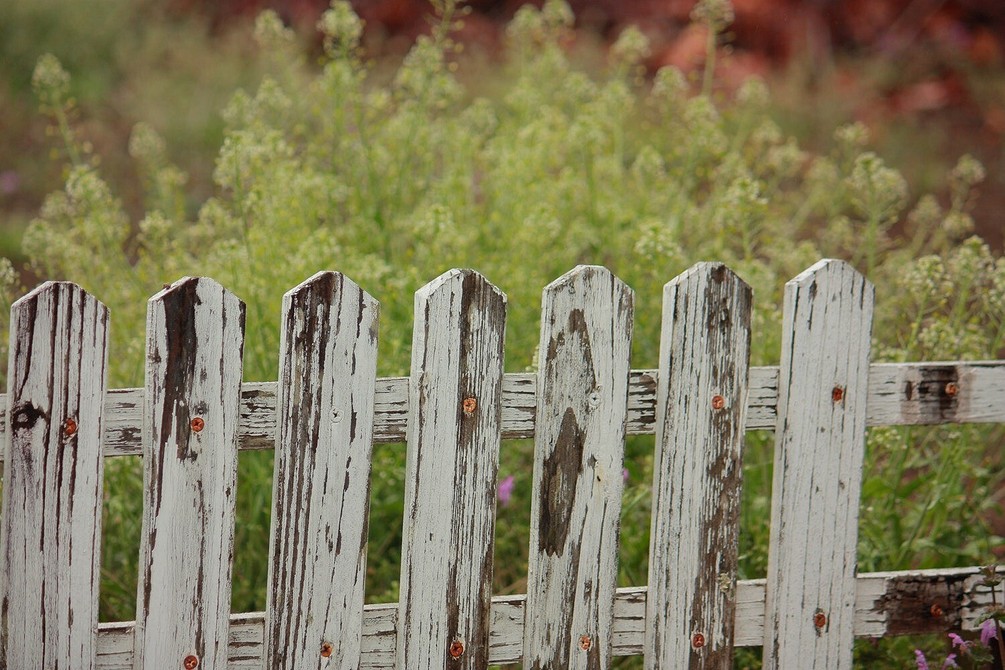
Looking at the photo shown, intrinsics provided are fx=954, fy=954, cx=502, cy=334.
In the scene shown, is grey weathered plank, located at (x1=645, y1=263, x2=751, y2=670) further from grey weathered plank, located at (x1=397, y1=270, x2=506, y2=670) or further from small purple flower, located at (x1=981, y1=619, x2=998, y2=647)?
small purple flower, located at (x1=981, y1=619, x2=998, y2=647)

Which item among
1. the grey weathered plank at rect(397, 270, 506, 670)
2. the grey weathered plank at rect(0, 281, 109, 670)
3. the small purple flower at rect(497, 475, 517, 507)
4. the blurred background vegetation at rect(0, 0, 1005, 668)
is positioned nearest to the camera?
the grey weathered plank at rect(0, 281, 109, 670)

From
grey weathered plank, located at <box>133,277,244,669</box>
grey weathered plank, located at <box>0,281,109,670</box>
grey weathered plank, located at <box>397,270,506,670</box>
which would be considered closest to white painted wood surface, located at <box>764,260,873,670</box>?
grey weathered plank, located at <box>397,270,506,670</box>

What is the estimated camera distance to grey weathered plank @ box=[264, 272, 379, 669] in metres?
1.62

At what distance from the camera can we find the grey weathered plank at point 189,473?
1.58m

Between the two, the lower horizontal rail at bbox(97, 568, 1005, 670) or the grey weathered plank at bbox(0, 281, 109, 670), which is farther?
the lower horizontal rail at bbox(97, 568, 1005, 670)

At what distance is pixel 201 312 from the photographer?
5.20 ft

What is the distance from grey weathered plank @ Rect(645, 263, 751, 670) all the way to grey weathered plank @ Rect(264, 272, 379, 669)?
0.57 meters

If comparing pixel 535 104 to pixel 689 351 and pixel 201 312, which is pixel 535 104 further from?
pixel 201 312

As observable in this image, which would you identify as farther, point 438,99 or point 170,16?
point 170,16

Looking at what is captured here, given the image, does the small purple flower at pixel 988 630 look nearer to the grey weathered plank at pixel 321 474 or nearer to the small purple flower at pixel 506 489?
the small purple flower at pixel 506 489

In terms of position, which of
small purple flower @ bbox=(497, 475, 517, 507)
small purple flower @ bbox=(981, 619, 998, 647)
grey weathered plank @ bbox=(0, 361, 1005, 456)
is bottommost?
small purple flower @ bbox=(981, 619, 998, 647)

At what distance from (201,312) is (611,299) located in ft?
2.37

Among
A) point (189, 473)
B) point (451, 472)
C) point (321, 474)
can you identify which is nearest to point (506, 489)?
point (451, 472)

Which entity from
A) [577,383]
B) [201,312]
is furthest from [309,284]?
[577,383]
